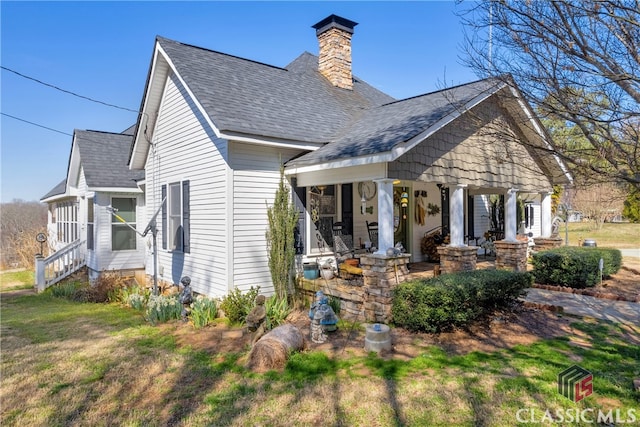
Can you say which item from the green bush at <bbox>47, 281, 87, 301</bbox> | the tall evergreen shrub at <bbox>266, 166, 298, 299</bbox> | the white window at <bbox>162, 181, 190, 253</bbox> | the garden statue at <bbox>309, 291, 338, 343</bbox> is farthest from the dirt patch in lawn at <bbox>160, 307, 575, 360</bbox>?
the green bush at <bbox>47, 281, 87, 301</bbox>

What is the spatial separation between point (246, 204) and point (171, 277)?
13.0 ft

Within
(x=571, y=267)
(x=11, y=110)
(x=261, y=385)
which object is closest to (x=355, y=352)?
(x=261, y=385)

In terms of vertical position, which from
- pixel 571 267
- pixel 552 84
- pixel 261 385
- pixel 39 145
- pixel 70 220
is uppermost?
pixel 39 145

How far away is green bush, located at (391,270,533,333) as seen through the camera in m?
5.84

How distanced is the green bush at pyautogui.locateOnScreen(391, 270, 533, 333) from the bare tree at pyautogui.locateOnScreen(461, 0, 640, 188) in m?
2.44

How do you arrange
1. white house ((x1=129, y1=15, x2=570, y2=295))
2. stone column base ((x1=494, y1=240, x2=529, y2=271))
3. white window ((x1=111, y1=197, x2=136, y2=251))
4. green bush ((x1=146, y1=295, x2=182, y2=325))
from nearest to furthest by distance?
white house ((x1=129, y1=15, x2=570, y2=295))
green bush ((x1=146, y1=295, x2=182, y2=325))
stone column base ((x1=494, y1=240, x2=529, y2=271))
white window ((x1=111, y1=197, x2=136, y2=251))

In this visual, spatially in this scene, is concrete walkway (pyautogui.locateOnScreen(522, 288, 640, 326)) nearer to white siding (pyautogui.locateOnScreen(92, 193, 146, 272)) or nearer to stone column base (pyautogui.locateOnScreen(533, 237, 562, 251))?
stone column base (pyautogui.locateOnScreen(533, 237, 562, 251))

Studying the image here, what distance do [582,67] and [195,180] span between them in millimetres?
7603

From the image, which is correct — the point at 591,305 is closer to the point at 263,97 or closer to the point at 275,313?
the point at 275,313

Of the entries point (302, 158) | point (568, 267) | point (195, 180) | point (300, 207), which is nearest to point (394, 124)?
point (302, 158)

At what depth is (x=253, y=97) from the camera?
30.0 feet

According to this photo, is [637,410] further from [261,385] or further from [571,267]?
[571,267]

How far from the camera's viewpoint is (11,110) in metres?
12.2

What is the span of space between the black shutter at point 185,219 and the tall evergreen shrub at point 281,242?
8.32 ft
